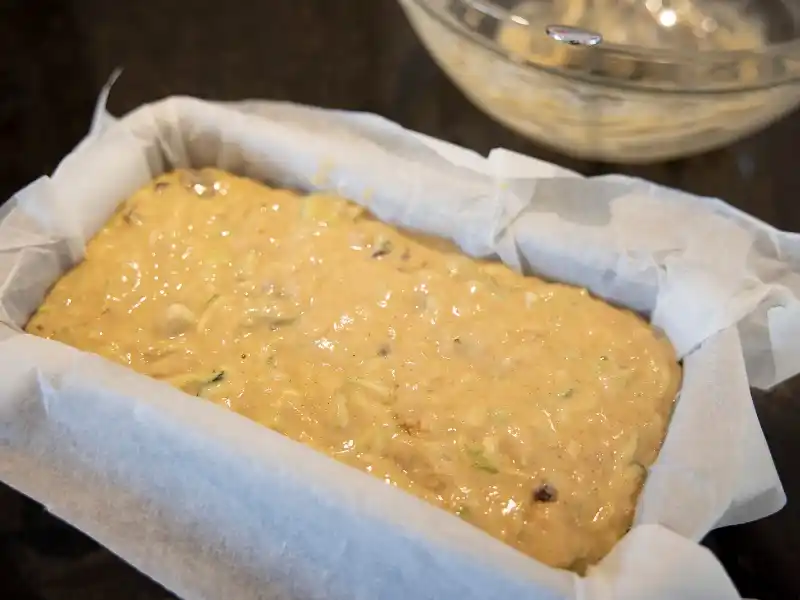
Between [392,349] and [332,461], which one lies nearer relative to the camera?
[332,461]

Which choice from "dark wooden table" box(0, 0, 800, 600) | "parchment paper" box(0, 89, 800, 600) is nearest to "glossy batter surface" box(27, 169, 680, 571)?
"parchment paper" box(0, 89, 800, 600)

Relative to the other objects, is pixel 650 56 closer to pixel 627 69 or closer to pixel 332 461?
pixel 627 69

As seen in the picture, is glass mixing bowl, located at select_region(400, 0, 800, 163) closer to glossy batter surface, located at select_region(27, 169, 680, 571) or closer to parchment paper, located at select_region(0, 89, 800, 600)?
parchment paper, located at select_region(0, 89, 800, 600)

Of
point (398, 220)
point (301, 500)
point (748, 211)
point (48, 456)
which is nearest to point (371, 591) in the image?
point (301, 500)

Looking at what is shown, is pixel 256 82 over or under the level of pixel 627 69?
under

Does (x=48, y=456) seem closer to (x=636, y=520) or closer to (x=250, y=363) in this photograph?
(x=250, y=363)

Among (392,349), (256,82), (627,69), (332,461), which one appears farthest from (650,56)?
(256,82)

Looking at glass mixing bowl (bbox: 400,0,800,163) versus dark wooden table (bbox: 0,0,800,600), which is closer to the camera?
glass mixing bowl (bbox: 400,0,800,163)
